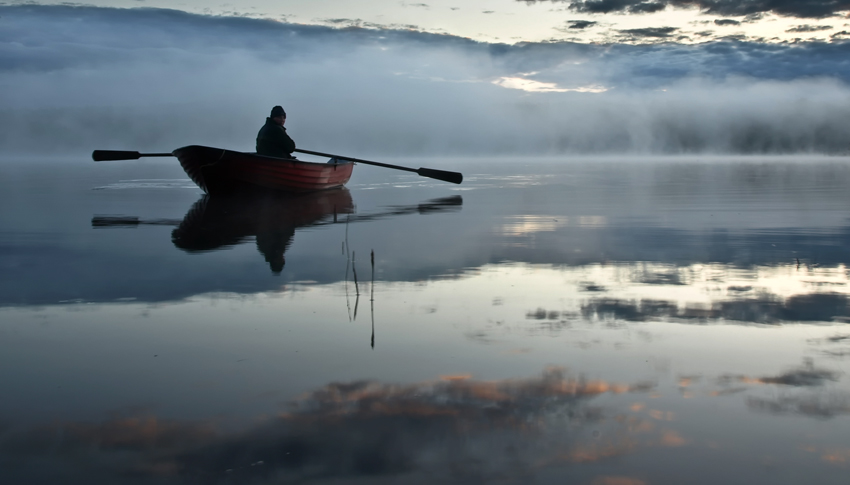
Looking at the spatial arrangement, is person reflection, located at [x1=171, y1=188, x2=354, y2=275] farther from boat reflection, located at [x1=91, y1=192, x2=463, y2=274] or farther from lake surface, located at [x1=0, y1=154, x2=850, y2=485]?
lake surface, located at [x1=0, y1=154, x2=850, y2=485]

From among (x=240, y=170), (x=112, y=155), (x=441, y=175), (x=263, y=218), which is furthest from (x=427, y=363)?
(x=112, y=155)

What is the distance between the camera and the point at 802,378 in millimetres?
4387

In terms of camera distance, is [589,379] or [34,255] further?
[34,255]

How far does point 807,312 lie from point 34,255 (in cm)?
880

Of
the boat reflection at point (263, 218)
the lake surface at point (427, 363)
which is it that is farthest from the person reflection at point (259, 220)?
the lake surface at point (427, 363)

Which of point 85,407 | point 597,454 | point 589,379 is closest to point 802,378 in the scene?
point 589,379

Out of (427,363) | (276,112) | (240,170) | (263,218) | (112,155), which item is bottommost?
(263,218)

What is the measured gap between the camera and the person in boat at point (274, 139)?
770 inches

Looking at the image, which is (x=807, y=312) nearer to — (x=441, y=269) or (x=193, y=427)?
(x=441, y=269)

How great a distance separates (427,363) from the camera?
15.6 feet

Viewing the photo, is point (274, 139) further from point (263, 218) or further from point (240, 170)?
point (263, 218)

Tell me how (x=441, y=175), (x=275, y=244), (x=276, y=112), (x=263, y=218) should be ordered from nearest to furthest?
(x=275, y=244), (x=263, y=218), (x=276, y=112), (x=441, y=175)

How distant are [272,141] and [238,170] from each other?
1374 mm

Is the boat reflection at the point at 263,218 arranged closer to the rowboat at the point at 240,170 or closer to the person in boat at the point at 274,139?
the rowboat at the point at 240,170
